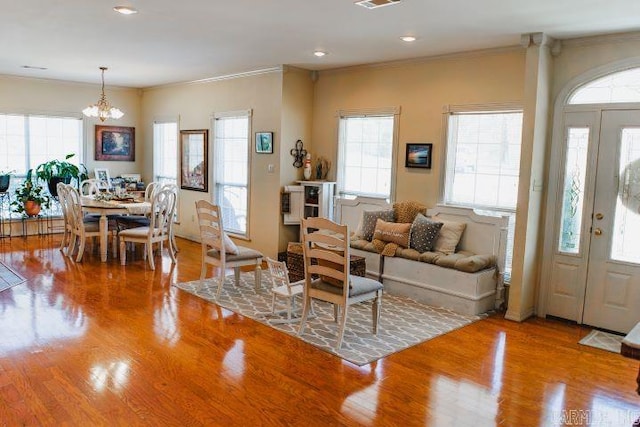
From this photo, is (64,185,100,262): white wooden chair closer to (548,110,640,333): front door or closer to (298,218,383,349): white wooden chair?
(298,218,383,349): white wooden chair

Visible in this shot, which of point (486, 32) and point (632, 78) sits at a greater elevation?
point (486, 32)

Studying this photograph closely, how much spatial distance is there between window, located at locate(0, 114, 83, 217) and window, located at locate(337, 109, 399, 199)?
16.1 ft

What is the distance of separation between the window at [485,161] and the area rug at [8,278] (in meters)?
4.71

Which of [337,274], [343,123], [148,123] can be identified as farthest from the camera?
[148,123]

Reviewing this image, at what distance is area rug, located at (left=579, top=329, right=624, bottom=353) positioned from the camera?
14.1 ft

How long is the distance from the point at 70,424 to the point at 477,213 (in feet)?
13.6

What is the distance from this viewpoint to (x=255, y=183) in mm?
7277

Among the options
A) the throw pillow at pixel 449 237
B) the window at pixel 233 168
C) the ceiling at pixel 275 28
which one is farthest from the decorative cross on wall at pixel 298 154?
the throw pillow at pixel 449 237

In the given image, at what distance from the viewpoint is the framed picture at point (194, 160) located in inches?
322

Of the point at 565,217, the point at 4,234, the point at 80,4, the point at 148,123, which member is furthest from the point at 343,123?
the point at 4,234

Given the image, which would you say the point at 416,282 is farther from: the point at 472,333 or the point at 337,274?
the point at 337,274

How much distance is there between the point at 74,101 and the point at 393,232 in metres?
6.18

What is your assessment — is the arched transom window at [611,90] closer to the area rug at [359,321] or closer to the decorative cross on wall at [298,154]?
the area rug at [359,321]

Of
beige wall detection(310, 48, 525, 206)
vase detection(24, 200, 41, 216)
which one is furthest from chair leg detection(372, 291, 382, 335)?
vase detection(24, 200, 41, 216)
